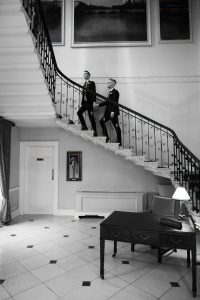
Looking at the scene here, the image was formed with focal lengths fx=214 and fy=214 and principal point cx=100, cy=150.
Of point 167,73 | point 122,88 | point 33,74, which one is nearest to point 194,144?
point 167,73

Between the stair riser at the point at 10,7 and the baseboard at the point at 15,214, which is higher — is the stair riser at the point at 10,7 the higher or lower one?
the higher one

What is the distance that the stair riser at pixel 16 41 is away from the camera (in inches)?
126

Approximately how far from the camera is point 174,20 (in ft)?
23.2

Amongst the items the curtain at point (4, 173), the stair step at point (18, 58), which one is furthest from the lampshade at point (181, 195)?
the curtain at point (4, 173)

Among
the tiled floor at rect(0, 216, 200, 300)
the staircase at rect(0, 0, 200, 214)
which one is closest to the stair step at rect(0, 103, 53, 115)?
the staircase at rect(0, 0, 200, 214)

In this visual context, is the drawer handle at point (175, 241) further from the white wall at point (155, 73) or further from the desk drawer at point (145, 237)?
the white wall at point (155, 73)

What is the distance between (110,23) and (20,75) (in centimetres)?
465

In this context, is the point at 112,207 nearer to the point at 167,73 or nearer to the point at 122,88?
the point at 122,88

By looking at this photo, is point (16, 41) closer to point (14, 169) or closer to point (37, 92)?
point (37, 92)

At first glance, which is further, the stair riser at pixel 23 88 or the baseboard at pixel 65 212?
the baseboard at pixel 65 212

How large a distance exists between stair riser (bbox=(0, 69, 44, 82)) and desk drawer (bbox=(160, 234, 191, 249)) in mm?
3335

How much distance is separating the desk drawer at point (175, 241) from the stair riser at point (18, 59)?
3340 mm

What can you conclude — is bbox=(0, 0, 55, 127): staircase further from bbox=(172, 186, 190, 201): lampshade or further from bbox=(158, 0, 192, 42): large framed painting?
bbox=(158, 0, 192, 42): large framed painting

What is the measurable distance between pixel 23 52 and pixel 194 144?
535cm
